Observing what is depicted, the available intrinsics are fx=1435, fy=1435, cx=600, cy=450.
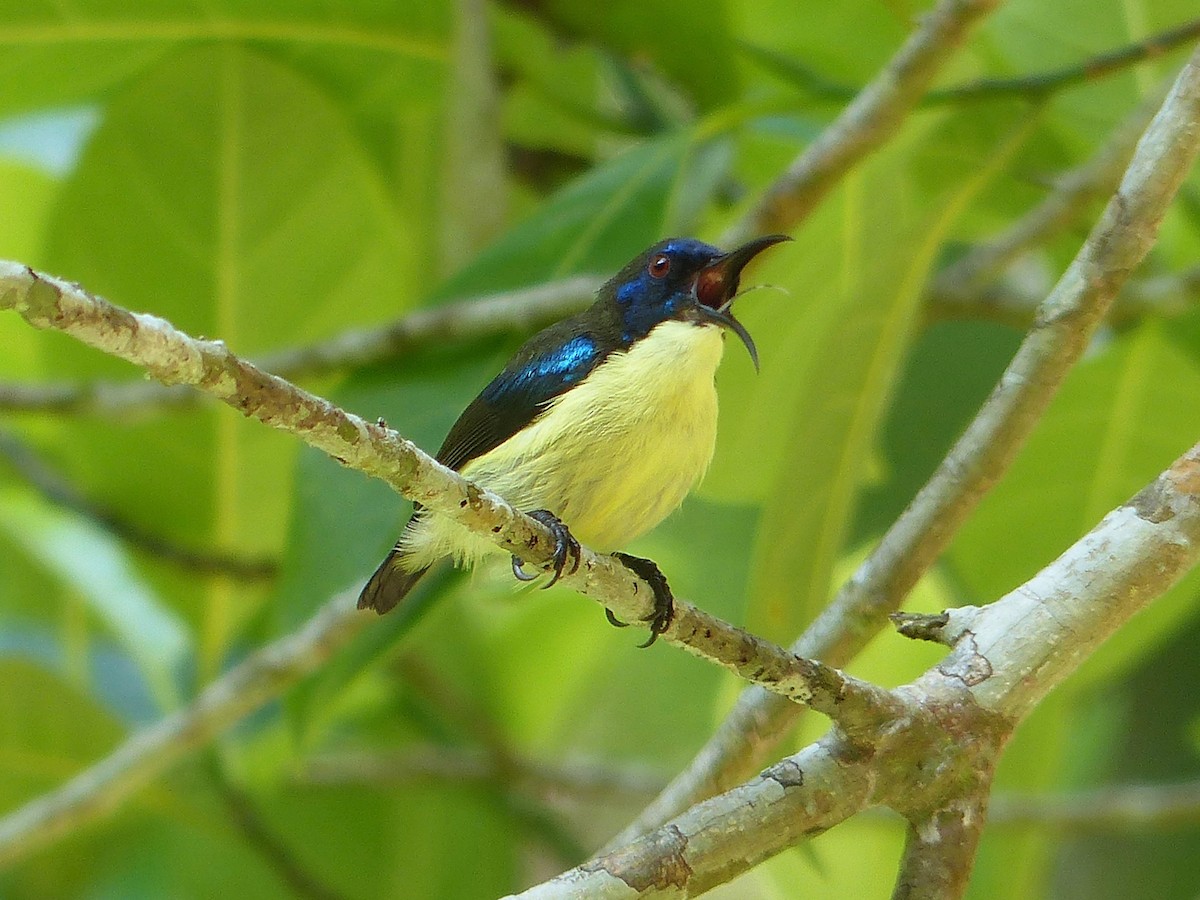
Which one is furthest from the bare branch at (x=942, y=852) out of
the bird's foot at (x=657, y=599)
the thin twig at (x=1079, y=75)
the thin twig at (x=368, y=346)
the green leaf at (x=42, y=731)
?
the green leaf at (x=42, y=731)

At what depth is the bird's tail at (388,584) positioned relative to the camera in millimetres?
2355

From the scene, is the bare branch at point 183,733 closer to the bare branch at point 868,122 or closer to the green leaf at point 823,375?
the green leaf at point 823,375

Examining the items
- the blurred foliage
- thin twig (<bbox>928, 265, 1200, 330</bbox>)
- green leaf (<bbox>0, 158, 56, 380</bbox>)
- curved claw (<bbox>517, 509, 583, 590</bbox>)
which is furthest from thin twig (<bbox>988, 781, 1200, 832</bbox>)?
green leaf (<bbox>0, 158, 56, 380</bbox>)

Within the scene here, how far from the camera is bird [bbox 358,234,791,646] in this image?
2.21 m

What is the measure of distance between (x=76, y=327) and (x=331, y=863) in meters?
3.38

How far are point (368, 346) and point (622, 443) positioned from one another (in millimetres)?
1191

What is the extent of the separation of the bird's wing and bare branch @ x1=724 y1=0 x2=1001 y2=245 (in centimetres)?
63

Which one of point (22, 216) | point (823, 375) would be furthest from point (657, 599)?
point (22, 216)

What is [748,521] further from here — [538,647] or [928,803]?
[928,803]

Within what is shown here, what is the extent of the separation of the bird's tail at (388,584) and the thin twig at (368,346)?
2.49ft

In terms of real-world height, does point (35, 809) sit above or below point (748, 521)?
below

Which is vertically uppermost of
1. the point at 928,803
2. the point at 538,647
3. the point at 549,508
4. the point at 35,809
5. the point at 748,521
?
the point at 538,647

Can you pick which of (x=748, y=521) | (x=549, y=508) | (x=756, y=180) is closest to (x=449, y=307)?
(x=549, y=508)

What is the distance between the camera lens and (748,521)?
3916 mm
